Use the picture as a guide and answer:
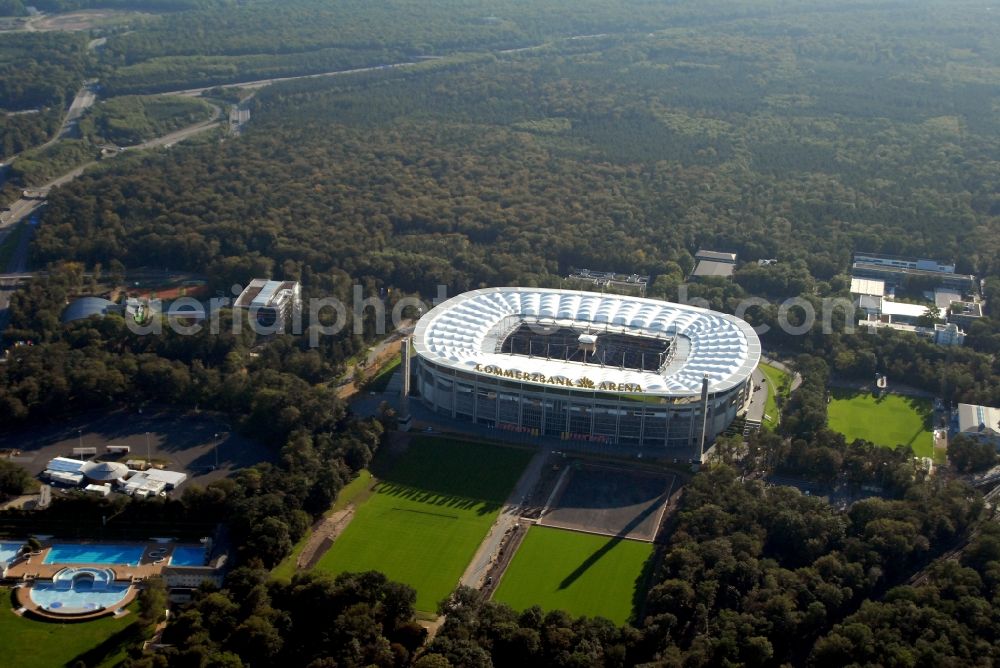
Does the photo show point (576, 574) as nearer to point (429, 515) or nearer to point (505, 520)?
point (505, 520)

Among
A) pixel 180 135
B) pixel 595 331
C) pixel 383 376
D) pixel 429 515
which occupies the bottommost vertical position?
pixel 429 515

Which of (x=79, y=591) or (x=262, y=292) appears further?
(x=262, y=292)

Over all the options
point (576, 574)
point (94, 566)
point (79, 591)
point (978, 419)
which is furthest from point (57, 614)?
point (978, 419)

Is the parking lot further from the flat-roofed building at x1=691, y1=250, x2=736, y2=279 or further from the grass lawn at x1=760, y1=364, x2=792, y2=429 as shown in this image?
the flat-roofed building at x1=691, y1=250, x2=736, y2=279

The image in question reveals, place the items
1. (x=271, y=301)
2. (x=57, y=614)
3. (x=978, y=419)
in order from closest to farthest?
(x=57, y=614)
(x=978, y=419)
(x=271, y=301)

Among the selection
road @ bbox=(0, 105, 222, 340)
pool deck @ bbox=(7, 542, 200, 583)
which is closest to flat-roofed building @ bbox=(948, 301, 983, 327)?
pool deck @ bbox=(7, 542, 200, 583)

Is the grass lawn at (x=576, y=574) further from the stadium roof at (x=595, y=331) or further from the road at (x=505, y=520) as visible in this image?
the stadium roof at (x=595, y=331)

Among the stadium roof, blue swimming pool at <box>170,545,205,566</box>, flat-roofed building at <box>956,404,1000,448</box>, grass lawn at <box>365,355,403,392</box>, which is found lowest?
blue swimming pool at <box>170,545,205,566</box>

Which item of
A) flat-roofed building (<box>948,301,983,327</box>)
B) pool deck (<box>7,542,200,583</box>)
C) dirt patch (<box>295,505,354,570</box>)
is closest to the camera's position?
pool deck (<box>7,542,200,583</box>)
